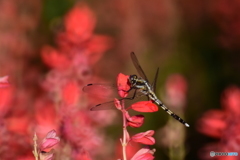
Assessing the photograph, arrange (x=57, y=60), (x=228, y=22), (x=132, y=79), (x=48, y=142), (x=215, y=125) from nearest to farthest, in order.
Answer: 1. (x=48, y=142)
2. (x=132, y=79)
3. (x=215, y=125)
4. (x=57, y=60)
5. (x=228, y=22)

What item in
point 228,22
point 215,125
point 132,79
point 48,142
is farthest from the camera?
point 228,22

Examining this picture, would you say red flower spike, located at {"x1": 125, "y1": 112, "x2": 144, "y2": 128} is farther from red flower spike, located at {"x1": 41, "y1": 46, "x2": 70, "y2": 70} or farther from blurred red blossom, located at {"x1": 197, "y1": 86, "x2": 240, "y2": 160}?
red flower spike, located at {"x1": 41, "y1": 46, "x2": 70, "y2": 70}

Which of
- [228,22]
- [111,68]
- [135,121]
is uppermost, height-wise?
[135,121]

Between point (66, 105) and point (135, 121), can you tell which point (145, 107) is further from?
point (66, 105)

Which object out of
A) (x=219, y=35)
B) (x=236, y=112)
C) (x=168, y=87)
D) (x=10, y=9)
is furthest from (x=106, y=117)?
(x=219, y=35)

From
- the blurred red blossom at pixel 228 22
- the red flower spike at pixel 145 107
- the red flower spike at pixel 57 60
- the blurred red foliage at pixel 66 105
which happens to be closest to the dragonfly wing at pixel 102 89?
the blurred red foliage at pixel 66 105

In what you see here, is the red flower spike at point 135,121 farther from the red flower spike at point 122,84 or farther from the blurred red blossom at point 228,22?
the blurred red blossom at point 228,22

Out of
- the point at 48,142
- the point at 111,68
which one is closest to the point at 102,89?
the point at 48,142

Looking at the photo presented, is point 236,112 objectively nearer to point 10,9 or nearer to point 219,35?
point 10,9

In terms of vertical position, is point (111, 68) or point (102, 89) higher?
point (102, 89)

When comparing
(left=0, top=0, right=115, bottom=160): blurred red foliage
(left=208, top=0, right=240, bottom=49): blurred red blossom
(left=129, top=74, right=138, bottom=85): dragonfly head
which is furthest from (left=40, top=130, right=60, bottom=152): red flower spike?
(left=208, top=0, right=240, bottom=49): blurred red blossom
